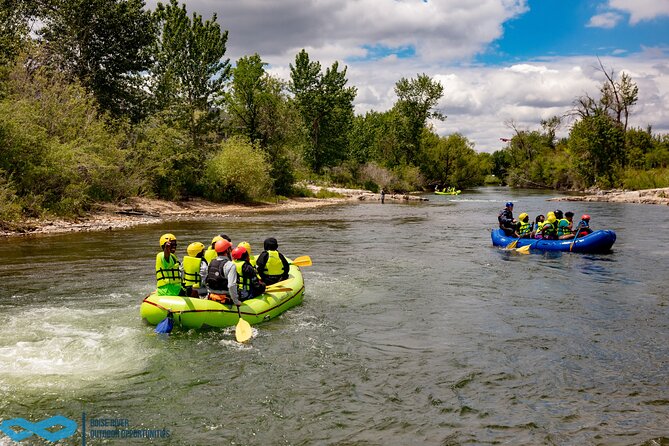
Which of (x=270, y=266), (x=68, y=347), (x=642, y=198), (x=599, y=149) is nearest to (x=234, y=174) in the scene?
(x=270, y=266)

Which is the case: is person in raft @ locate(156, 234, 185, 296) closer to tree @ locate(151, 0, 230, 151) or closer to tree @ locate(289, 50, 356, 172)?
tree @ locate(151, 0, 230, 151)

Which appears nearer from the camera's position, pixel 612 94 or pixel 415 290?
pixel 415 290

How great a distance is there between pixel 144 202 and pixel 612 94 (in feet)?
161

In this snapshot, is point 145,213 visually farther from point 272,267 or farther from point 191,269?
point 191,269

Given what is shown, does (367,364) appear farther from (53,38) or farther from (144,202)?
(53,38)

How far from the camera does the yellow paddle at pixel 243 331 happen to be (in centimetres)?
812

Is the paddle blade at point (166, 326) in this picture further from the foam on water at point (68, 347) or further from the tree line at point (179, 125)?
the tree line at point (179, 125)

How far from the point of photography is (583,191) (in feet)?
195

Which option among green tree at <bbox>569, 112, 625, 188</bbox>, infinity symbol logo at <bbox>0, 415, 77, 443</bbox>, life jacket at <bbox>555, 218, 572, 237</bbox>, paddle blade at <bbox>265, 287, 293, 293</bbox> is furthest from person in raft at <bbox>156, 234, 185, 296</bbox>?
green tree at <bbox>569, 112, 625, 188</bbox>

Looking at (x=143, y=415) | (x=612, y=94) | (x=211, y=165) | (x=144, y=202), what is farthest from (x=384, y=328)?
(x=612, y=94)

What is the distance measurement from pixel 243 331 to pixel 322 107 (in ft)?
161

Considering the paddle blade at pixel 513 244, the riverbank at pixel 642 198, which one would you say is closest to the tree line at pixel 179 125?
the riverbank at pixel 642 198

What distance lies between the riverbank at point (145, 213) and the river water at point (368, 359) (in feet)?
20.7

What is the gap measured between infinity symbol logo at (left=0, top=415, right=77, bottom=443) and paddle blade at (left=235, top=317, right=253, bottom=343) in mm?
2824
